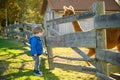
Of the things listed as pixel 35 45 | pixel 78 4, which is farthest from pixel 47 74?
pixel 78 4

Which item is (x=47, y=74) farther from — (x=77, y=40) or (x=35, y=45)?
(x=77, y=40)

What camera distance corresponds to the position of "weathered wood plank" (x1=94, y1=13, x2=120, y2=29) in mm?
4668

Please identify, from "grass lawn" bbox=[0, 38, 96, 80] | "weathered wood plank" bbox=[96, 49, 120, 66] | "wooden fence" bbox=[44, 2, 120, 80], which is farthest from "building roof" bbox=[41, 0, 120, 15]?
"weathered wood plank" bbox=[96, 49, 120, 66]

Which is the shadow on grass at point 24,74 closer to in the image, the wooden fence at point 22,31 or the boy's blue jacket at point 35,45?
the boy's blue jacket at point 35,45

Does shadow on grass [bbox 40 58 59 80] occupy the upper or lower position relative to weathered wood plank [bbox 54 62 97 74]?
lower

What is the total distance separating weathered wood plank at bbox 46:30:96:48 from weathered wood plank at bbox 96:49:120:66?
1.00ft

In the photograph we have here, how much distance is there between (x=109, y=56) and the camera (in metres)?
4.93

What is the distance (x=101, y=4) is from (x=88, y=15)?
0.45 meters

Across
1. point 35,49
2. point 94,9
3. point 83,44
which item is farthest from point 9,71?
point 94,9

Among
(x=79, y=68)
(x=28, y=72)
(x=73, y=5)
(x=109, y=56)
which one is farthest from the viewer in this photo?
(x=73, y=5)

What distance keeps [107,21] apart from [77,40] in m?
1.40

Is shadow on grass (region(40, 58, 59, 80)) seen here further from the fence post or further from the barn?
the barn

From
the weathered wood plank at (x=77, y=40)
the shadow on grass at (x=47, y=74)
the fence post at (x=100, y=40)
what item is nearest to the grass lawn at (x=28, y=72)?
the shadow on grass at (x=47, y=74)

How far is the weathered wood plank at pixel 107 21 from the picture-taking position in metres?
4.67
